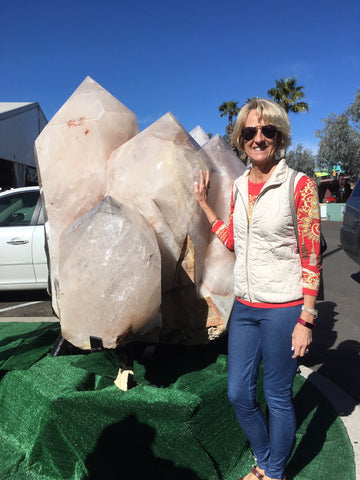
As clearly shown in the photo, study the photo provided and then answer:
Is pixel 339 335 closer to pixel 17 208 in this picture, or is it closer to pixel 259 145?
pixel 259 145

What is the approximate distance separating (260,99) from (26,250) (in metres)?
4.47

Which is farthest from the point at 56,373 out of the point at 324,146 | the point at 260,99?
the point at 324,146

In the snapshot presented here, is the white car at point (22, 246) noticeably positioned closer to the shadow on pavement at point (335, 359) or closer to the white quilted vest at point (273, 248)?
the shadow on pavement at point (335, 359)

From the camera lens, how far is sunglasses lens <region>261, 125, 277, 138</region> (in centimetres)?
169

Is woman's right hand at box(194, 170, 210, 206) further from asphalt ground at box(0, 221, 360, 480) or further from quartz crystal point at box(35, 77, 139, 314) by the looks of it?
asphalt ground at box(0, 221, 360, 480)

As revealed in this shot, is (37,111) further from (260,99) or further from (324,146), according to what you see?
(324,146)

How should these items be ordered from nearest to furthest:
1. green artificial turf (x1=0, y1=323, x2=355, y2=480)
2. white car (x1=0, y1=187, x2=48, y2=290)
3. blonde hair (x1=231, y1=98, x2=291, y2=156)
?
blonde hair (x1=231, y1=98, x2=291, y2=156)
green artificial turf (x1=0, y1=323, x2=355, y2=480)
white car (x1=0, y1=187, x2=48, y2=290)

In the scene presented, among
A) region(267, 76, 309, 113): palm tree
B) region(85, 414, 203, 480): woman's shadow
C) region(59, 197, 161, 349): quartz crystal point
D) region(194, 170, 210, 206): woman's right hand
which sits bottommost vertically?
region(85, 414, 203, 480): woman's shadow

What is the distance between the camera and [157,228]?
2100 millimetres

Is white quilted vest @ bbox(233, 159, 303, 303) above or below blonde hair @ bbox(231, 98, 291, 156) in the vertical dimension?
below

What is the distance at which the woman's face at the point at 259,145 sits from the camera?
5.65ft

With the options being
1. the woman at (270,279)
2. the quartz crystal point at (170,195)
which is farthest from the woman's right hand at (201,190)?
the woman at (270,279)

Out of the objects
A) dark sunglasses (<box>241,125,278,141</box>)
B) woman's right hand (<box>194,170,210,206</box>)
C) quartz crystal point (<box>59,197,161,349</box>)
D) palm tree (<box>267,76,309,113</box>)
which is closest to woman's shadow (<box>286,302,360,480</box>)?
quartz crystal point (<box>59,197,161,349</box>)

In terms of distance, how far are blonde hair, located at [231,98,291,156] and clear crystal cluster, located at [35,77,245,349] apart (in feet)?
1.44
